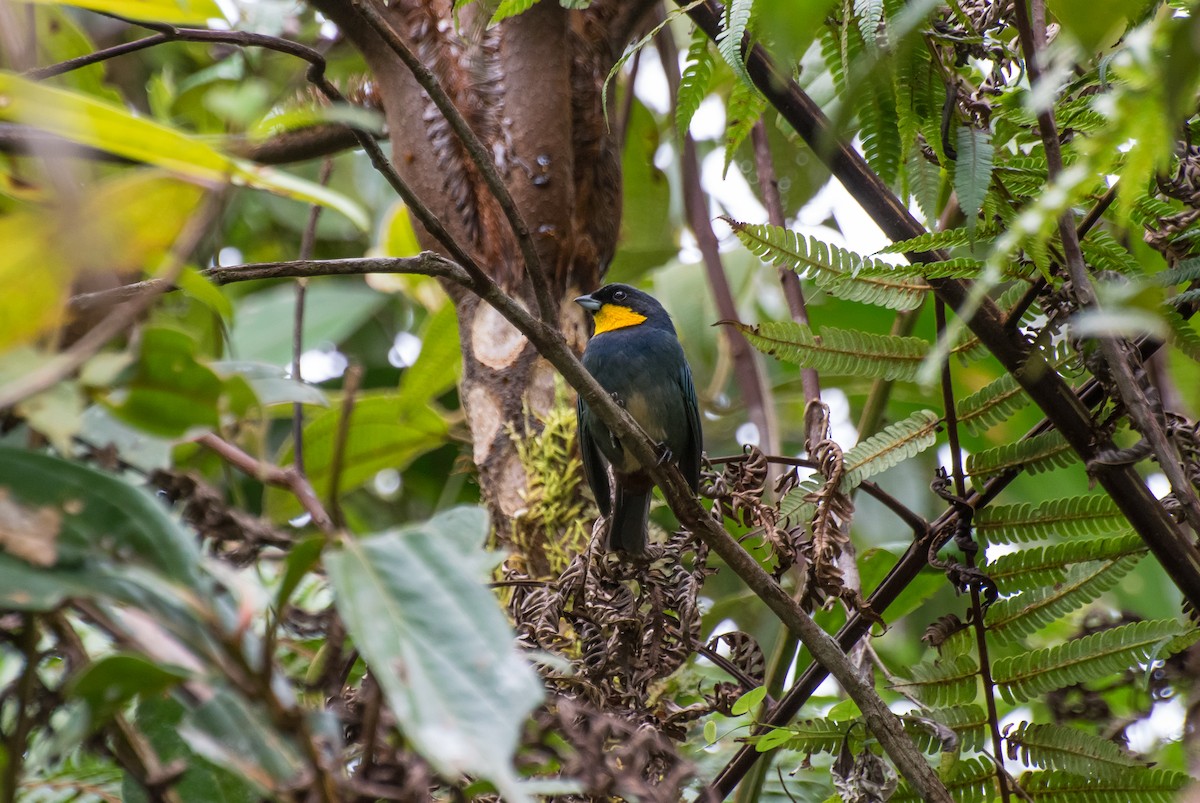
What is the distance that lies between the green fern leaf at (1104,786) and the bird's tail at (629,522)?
2.84 ft

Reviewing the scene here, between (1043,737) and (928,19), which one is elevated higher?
(928,19)

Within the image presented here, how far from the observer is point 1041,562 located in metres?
2.08

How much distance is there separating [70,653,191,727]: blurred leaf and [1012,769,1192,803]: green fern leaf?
167 centimetres

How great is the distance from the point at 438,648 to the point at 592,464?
2015 mm

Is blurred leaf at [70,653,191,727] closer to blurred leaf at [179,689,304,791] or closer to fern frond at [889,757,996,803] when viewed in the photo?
blurred leaf at [179,689,304,791]

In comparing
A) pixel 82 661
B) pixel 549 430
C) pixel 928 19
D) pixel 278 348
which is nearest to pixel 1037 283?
pixel 928 19

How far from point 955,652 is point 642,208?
2.81 meters

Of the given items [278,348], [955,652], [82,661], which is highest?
[278,348]

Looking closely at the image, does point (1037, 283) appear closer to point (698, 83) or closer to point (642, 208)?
point (698, 83)

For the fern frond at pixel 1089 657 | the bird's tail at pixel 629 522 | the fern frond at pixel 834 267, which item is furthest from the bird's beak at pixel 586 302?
the fern frond at pixel 1089 657

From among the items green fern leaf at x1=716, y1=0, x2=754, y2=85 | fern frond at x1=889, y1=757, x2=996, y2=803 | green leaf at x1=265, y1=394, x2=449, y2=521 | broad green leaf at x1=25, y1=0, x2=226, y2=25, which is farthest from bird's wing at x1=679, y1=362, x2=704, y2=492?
broad green leaf at x1=25, y1=0, x2=226, y2=25

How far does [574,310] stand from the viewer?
2.98 metres

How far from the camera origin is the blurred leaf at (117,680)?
37.1 inches

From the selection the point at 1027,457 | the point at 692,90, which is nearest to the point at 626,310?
the point at 692,90
